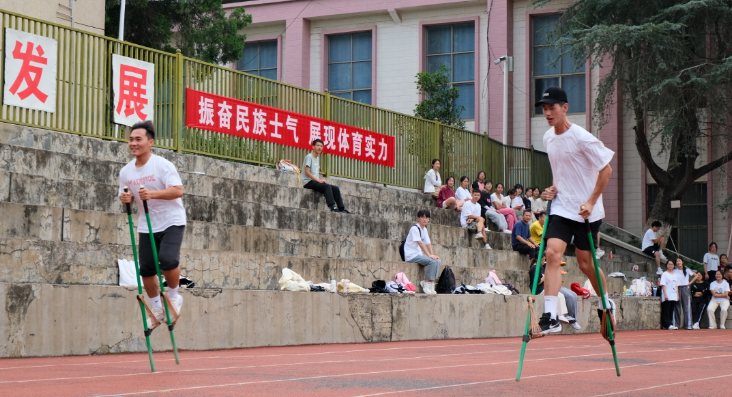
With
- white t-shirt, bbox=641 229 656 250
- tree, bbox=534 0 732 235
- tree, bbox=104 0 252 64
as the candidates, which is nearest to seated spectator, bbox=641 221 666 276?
white t-shirt, bbox=641 229 656 250

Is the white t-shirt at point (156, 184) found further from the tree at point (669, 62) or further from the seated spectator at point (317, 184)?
the tree at point (669, 62)

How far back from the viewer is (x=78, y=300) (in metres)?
9.14

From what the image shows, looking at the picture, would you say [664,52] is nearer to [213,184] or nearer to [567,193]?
[213,184]

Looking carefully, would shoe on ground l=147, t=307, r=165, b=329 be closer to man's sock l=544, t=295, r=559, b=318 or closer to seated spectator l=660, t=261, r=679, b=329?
man's sock l=544, t=295, r=559, b=318

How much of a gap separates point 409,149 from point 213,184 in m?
7.86

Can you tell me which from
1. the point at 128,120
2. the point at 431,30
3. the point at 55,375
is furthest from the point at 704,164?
the point at 55,375

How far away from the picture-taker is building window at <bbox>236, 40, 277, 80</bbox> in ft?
113

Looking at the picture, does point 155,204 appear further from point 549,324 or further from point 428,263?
point 428,263

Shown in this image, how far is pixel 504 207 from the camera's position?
22.0 m

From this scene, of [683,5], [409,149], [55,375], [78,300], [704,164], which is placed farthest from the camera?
[704,164]

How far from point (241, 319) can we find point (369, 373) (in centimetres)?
366

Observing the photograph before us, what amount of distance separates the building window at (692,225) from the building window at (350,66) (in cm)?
1097

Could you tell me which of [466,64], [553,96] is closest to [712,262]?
[466,64]

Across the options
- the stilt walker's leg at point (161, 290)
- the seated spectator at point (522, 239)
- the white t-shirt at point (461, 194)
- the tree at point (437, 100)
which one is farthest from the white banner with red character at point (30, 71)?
the tree at point (437, 100)
